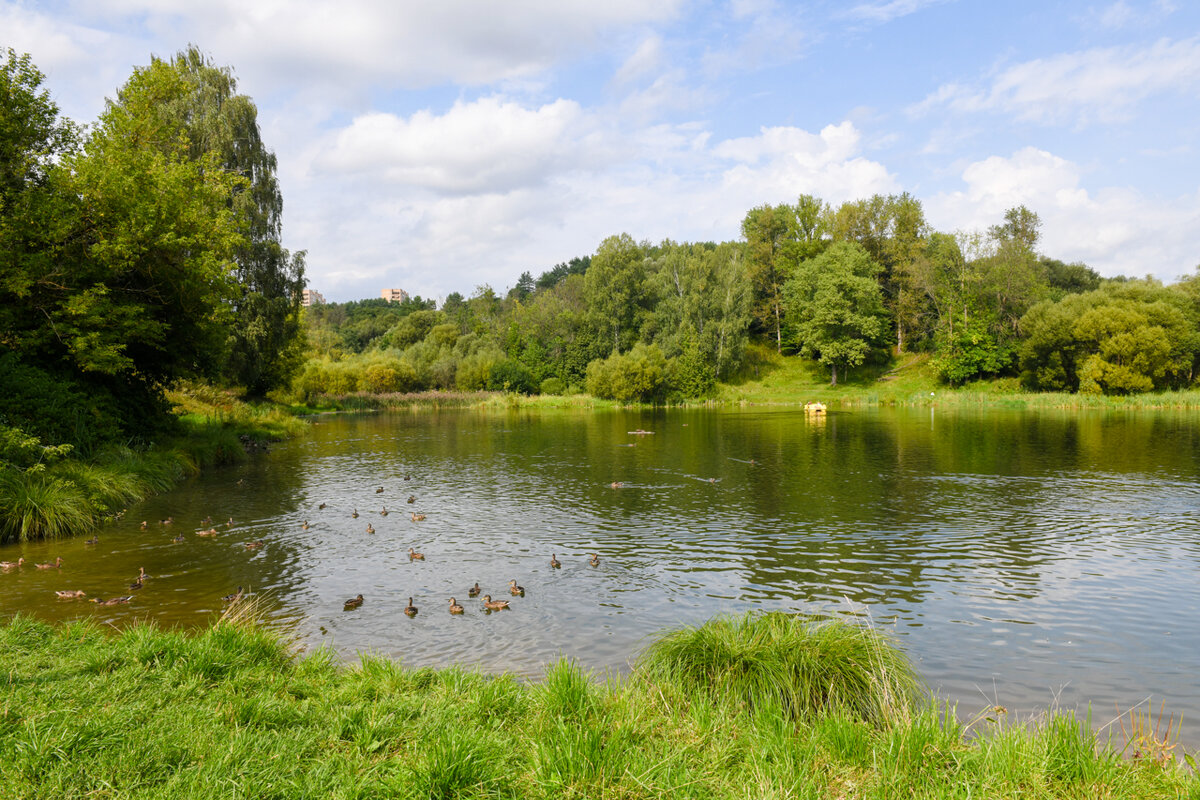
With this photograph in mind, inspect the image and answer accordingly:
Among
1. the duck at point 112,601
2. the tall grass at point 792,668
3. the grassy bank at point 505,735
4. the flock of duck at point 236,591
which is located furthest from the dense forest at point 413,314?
the tall grass at point 792,668

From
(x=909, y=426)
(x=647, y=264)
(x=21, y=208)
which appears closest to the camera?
(x=21, y=208)

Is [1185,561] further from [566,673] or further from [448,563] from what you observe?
[448,563]

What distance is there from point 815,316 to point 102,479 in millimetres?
75131

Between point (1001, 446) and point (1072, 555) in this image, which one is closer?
point (1072, 555)

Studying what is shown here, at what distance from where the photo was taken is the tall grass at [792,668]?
23.6 ft

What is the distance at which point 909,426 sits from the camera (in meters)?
46.4

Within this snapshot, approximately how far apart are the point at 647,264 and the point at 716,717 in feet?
307

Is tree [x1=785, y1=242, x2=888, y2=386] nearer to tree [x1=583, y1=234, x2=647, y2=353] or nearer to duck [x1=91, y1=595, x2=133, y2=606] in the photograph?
tree [x1=583, y1=234, x2=647, y2=353]

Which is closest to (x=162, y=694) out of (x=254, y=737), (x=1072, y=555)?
(x=254, y=737)

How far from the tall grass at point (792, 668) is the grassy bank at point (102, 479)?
16155 millimetres

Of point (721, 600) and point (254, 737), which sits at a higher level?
point (254, 737)

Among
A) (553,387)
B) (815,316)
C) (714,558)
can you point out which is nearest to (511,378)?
(553,387)

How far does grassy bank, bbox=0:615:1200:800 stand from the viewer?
472cm

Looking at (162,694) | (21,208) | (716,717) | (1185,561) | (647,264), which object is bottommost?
(1185,561)
